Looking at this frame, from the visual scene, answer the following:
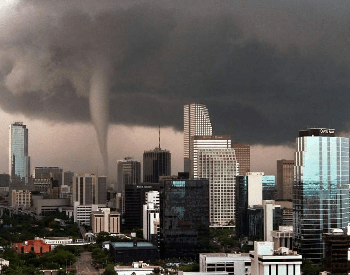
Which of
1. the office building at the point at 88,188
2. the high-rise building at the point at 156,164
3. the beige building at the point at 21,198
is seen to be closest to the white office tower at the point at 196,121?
the high-rise building at the point at 156,164

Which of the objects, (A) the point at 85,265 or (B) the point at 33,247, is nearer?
(A) the point at 85,265

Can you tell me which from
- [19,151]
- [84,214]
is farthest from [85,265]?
[19,151]

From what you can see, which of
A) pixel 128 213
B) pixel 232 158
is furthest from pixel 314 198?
pixel 232 158

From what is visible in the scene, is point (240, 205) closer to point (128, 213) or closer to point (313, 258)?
point (128, 213)

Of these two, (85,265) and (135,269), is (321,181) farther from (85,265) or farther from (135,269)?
(85,265)

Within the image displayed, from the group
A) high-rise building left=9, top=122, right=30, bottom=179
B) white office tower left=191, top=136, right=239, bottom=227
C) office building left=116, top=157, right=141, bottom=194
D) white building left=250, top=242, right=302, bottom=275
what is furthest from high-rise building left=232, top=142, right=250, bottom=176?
white building left=250, top=242, right=302, bottom=275

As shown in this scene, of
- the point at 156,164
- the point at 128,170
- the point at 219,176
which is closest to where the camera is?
the point at 219,176

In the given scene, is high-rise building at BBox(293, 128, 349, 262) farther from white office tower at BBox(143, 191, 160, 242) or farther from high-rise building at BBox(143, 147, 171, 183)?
high-rise building at BBox(143, 147, 171, 183)
